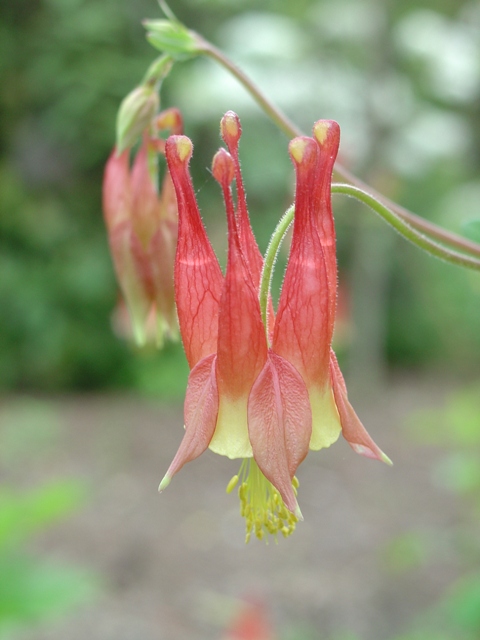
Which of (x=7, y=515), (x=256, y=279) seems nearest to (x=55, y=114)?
(x=7, y=515)

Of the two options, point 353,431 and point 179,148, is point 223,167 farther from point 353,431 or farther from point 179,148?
point 353,431

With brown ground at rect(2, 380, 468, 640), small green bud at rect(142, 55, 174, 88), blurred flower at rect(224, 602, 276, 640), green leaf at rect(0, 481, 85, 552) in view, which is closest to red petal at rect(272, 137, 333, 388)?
small green bud at rect(142, 55, 174, 88)

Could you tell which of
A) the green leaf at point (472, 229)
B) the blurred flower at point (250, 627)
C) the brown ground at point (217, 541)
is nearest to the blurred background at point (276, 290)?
the brown ground at point (217, 541)

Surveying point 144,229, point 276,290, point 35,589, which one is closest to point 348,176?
point 144,229

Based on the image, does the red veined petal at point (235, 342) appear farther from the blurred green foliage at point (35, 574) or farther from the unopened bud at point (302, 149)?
the blurred green foliage at point (35, 574)

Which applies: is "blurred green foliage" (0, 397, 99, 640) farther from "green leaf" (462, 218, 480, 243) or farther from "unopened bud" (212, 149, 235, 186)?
"unopened bud" (212, 149, 235, 186)

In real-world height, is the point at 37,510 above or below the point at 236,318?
below
